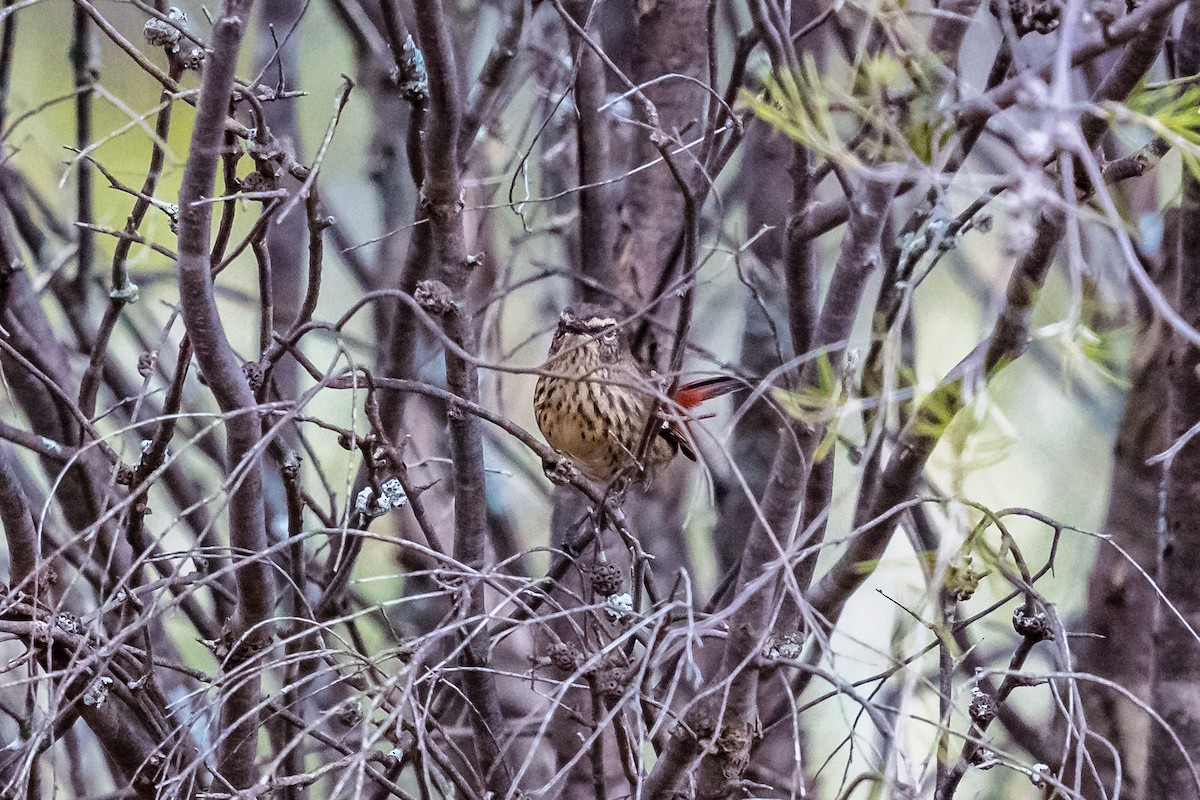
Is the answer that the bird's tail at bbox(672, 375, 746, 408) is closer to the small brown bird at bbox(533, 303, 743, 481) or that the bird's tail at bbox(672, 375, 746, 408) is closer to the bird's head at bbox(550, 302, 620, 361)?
the small brown bird at bbox(533, 303, 743, 481)

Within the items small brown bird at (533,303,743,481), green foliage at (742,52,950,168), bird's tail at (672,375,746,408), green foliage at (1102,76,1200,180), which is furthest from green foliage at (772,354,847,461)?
bird's tail at (672,375,746,408)

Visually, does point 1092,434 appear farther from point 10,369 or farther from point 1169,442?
point 10,369

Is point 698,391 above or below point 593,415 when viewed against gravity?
above

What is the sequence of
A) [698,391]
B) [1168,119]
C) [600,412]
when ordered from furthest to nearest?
[698,391], [600,412], [1168,119]

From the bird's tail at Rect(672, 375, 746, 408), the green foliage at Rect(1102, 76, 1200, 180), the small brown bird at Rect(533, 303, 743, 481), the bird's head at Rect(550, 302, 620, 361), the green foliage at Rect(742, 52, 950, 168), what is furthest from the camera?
the bird's tail at Rect(672, 375, 746, 408)

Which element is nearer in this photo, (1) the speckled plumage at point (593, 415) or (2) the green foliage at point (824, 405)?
(2) the green foliage at point (824, 405)

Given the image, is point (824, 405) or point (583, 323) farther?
point (583, 323)

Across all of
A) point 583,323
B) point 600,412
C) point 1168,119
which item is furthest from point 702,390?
point 1168,119

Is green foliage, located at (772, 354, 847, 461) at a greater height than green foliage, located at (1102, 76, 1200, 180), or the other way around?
green foliage, located at (1102, 76, 1200, 180)

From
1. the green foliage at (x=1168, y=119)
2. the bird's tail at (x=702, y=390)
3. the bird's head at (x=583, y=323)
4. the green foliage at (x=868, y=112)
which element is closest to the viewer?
the green foliage at (x=1168, y=119)

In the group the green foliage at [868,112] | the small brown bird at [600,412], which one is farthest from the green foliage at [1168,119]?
the small brown bird at [600,412]

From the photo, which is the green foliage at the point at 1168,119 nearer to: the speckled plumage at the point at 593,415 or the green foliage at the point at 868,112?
the green foliage at the point at 868,112

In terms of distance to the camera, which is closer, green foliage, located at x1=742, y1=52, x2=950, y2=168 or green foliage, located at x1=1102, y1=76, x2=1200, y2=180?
green foliage, located at x1=1102, y1=76, x2=1200, y2=180

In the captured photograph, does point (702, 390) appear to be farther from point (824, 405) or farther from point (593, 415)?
point (824, 405)
